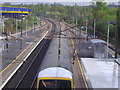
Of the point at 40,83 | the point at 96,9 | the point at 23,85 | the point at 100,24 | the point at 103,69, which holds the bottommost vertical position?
the point at 23,85

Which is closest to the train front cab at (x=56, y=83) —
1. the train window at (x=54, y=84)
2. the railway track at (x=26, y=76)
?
the train window at (x=54, y=84)

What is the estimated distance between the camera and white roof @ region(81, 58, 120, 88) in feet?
6.82

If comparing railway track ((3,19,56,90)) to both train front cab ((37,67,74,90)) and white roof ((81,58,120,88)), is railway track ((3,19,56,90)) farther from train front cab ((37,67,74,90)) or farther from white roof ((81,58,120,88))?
white roof ((81,58,120,88))

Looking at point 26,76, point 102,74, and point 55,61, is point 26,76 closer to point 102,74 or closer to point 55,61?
point 55,61

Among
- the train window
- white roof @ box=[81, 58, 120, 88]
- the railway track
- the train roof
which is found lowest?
the railway track

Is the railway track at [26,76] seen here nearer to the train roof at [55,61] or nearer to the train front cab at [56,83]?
the train roof at [55,61]

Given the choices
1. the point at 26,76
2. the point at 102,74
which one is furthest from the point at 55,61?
the point at 26,76

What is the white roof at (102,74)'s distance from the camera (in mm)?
2080

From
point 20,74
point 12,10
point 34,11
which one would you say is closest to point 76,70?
point 20,74

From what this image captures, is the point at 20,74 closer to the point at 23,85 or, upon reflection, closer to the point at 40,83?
the point at 23,85

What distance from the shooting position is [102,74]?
8.15ft

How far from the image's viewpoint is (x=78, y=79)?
5.07 metres

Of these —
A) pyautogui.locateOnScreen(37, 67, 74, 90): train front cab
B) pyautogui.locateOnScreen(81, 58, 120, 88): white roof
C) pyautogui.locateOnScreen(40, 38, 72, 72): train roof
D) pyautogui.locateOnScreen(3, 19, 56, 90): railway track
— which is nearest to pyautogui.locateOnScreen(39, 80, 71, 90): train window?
pyautogui.locateOnScreen(37, 67, 74, 90): train front cab

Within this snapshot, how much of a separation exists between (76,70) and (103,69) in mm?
3250
